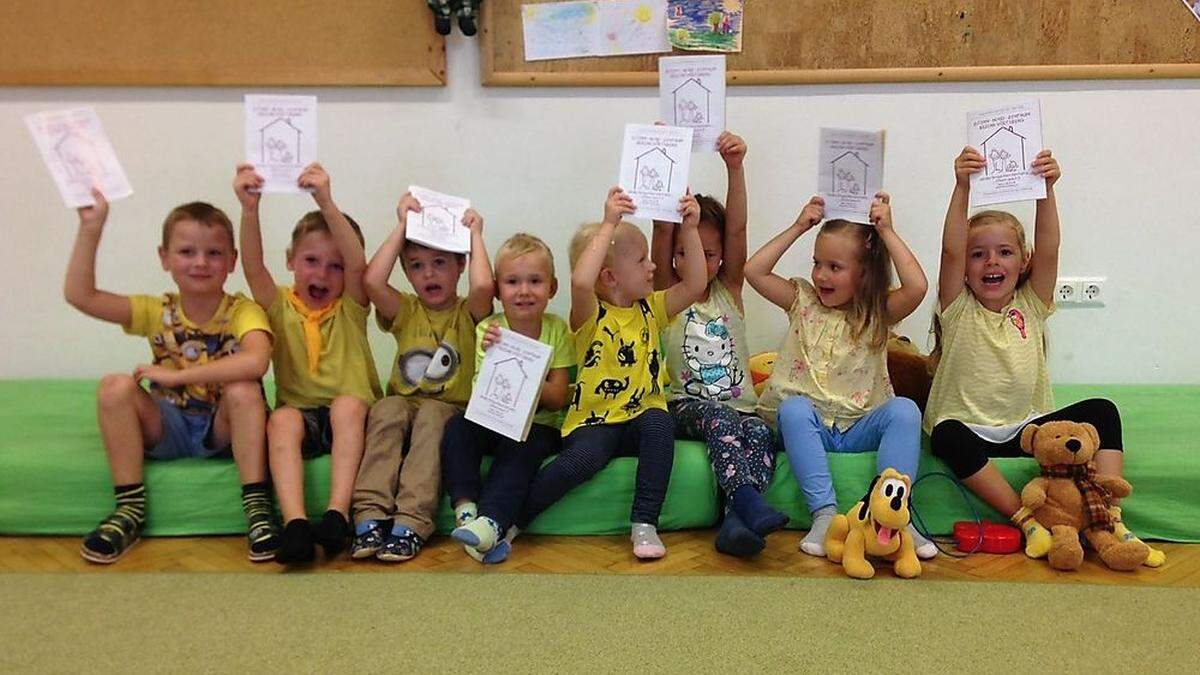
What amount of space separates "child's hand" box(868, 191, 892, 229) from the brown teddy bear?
0.56 meters

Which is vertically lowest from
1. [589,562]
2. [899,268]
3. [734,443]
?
[589,562]

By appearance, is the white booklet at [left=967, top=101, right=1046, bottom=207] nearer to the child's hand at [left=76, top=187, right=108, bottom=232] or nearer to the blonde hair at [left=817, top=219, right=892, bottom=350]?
the blonde hair at [left=817, top=219, right=892, bottom=350]

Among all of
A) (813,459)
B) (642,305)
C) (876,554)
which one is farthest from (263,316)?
(876,554)

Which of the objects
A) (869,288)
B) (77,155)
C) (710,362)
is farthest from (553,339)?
(77,155)

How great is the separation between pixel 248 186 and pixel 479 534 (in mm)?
941

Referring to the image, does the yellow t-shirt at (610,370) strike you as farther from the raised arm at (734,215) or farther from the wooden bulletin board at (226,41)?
the wooden bulletin board at (226,41)

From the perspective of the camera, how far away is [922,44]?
261 cm

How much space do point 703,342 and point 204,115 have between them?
5.50 feet

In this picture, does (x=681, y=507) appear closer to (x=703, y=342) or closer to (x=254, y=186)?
(x=703, y=342)

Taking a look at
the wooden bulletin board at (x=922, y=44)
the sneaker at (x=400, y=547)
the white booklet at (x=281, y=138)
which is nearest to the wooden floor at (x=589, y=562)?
the sneaker at (x=400, y=547)

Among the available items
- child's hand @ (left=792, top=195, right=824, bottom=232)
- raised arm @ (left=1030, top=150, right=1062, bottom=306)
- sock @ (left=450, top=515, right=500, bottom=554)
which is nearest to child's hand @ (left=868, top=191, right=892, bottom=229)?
child's hand @ (left=792, top=195, right=824, bottom=232)

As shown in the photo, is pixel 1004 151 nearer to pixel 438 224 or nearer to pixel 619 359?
pixel 619 359

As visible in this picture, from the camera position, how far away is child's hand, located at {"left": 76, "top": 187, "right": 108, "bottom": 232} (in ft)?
6.36

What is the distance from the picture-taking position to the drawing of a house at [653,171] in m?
2.06
